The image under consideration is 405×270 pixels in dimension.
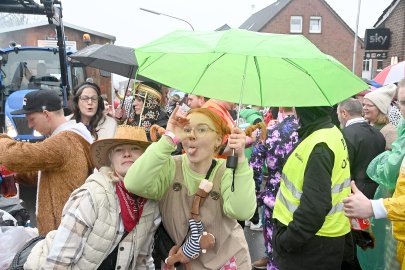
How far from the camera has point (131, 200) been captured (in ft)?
7.47

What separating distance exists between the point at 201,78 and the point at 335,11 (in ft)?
137

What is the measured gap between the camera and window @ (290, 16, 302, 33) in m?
39.8

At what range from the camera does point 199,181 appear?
95.2 inches

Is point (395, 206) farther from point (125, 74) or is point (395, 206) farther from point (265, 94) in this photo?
point (125, 74)

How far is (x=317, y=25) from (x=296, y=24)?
2105 mm

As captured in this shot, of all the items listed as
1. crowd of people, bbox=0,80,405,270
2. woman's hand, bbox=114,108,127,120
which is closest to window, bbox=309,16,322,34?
woman's hand, bbox=114,108,127,120

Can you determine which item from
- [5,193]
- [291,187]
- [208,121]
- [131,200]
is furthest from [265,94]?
[5,193]

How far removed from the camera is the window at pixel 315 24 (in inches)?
1580

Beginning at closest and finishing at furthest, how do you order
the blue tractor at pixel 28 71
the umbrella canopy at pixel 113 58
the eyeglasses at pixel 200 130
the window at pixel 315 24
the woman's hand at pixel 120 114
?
the eyeglasses at pixel 200 130
the umbrella canopy at pixel 113 58
the woman's hand at pixel 120 114
the blue tractor at pixel 28 71
the window at pixel 315 24

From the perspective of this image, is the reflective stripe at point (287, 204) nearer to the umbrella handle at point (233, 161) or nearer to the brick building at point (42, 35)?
the umbrella handle at point (233, 161)

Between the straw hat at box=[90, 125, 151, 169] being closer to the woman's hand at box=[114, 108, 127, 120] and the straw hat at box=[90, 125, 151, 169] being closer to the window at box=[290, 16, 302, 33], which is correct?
the woman's hand at box=[114, 108, 127, 120]

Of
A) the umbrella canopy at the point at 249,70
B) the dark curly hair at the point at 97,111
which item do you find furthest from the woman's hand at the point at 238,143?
the dark curly hair at the point at 97,111

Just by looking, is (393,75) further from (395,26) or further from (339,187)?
(395,26)

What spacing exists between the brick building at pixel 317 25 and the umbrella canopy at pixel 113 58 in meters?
35.5
